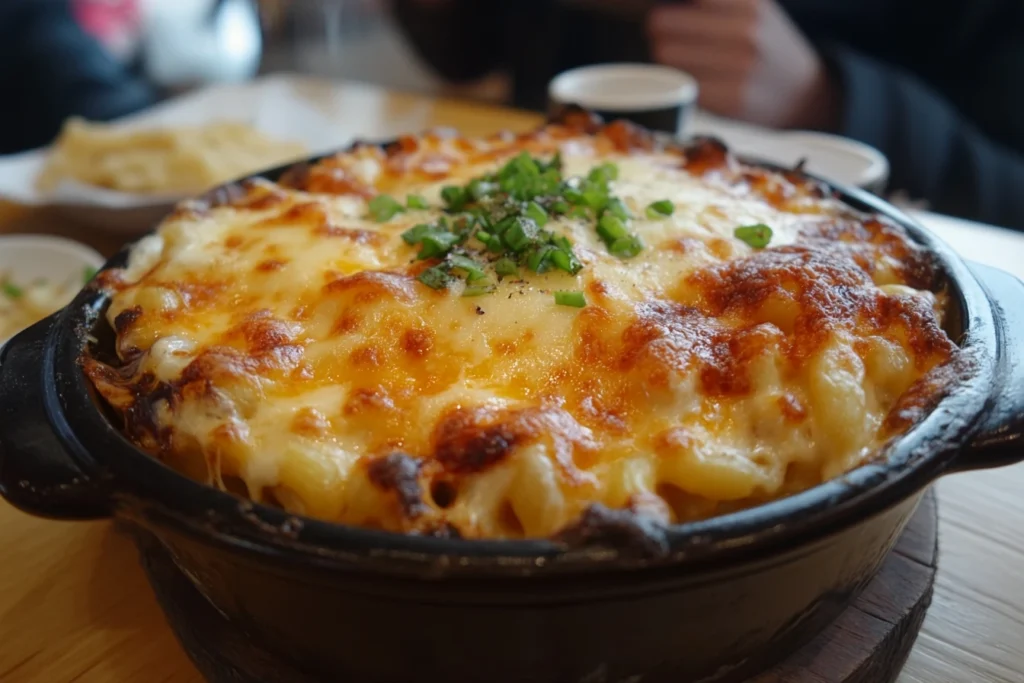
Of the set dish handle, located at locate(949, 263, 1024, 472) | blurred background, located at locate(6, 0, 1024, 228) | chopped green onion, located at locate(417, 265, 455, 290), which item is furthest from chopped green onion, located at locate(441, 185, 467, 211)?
blurred background, located at locate(6, 0, 1024, 228)

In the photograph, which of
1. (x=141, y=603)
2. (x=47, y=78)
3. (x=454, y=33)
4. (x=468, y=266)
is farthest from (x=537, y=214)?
(x=47, y=78)

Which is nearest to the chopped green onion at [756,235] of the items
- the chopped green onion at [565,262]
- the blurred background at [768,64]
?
the chopped green onion at [565,262]

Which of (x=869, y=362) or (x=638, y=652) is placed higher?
(x=869, y=362)

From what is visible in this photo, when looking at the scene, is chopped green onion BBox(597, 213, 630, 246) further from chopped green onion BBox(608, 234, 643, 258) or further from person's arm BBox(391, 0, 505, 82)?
person's arm BBox(391, 0, 505, 82)

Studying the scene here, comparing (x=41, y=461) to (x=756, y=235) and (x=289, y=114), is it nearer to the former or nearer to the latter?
(x=756, y=235)

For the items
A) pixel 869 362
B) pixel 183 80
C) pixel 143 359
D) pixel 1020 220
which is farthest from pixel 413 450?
pixel 183 80

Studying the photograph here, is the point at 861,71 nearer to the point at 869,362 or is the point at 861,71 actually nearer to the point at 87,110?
the point at 869,362

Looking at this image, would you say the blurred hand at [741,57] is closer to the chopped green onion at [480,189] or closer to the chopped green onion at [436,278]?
the chopped green onion at [480,189]
